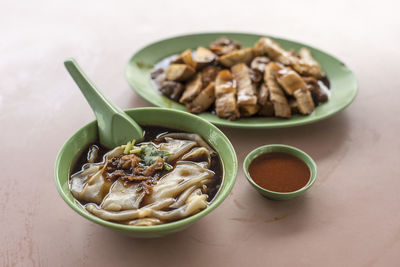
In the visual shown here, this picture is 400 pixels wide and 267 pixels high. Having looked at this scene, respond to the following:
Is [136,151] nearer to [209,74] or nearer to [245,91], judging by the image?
[245,91]

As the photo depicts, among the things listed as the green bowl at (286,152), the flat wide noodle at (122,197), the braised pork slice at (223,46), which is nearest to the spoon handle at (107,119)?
the flat wide noodle at (122,197)

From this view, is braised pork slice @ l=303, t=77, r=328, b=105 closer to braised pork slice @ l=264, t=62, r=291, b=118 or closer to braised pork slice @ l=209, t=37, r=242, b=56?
braised pork slice @ l=264, t=62, r=291, b=118

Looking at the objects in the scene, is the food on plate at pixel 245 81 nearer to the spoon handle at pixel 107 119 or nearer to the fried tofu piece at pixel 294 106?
the fried tofu piece at pixel 294 106

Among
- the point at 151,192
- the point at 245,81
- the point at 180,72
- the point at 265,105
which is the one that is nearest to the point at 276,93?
the point at 265,105

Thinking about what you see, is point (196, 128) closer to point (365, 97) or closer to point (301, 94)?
point (301, 94)

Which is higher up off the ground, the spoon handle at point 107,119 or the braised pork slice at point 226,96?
the spoon handle at point 107,119

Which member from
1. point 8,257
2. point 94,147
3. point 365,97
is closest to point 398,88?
point 365,97

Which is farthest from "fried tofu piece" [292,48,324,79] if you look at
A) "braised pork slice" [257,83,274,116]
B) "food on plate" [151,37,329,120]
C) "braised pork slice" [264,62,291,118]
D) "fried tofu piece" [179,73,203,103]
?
"fried tofu piece" [179,73,203,103]
